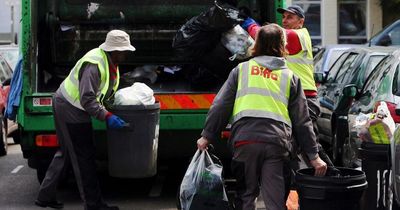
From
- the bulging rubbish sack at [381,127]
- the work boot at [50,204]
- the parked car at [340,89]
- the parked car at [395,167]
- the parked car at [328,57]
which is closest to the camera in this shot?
the parked car at [395,167]

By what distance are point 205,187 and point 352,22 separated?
23.5 meters

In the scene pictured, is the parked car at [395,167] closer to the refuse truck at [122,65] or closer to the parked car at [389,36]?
the refuse truck at [122,65]

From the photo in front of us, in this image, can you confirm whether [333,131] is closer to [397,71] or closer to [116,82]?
[397,71]

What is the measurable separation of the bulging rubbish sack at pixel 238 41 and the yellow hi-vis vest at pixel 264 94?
2.35 metres

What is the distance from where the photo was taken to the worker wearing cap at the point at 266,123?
18.0 ft

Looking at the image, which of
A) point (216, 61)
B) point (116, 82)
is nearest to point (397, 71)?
point (216, 61)

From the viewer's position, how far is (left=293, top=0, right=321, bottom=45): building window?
91.9 feet

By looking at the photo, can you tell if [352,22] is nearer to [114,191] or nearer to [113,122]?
[114,191]

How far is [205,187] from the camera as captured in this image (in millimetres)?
5680

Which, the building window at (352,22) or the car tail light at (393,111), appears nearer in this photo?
the car tail light at (393,111)

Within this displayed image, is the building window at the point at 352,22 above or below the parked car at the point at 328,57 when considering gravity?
above

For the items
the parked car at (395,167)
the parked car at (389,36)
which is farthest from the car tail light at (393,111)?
the parked car at (389,36)

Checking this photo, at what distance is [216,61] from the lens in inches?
327

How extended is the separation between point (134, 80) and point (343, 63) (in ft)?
13.1
